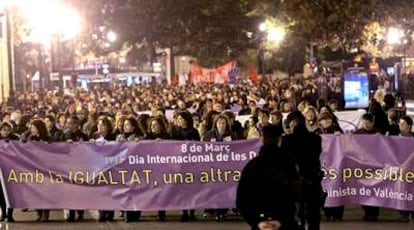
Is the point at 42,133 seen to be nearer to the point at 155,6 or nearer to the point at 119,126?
the point at 119,126

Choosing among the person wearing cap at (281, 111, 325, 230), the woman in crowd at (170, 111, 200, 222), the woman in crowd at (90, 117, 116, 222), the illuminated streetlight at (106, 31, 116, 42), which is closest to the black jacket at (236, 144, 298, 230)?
the person wearing cap at (281, 111, 325, 230)

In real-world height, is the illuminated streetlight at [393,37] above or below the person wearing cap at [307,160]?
above

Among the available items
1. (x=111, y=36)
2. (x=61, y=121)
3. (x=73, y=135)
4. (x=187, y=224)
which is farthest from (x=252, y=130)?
(x=111, y=36)

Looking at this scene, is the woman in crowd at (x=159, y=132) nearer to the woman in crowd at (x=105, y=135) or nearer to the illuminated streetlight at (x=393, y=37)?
the woman in crowd at (x=105, y=135)

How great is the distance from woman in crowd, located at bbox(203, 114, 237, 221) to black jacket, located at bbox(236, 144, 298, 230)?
6.09 m

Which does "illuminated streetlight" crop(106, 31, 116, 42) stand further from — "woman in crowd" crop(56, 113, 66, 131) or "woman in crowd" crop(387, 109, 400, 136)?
"woman in crowd" crop(387, 109, 400, 136)

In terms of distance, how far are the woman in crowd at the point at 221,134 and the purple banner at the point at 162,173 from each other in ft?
1.33

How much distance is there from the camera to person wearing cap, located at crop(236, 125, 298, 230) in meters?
6.80

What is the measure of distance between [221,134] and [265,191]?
6.38 metres

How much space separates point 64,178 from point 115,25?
48470mm

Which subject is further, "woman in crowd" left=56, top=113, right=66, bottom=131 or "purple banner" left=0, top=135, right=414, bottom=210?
"woman in crowd" left=56, top=113, right=66, bottom=131

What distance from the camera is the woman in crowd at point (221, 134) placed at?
1307 centimetres

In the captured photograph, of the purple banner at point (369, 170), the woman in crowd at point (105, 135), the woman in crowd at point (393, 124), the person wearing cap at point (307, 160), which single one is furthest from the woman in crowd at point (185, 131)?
the person wearing cap at point (307, 160)

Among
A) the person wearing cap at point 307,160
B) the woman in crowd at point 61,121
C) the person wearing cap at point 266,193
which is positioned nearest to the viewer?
the person wearing cap at point 266,193
